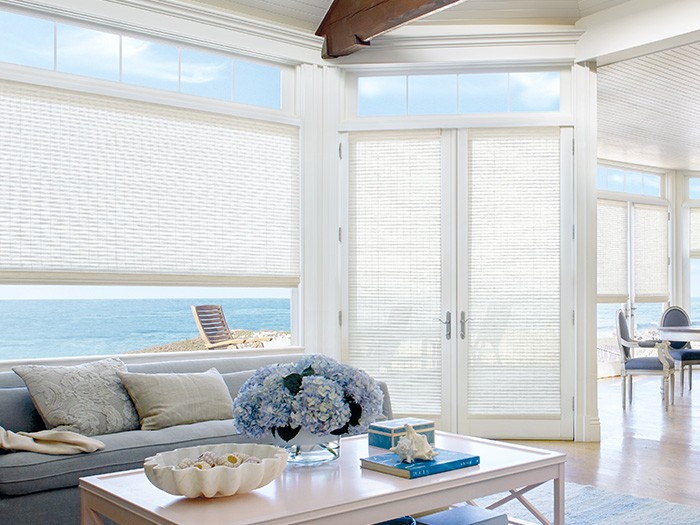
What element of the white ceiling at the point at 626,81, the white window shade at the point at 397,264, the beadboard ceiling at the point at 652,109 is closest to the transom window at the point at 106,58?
the beadboard ceiling at the point at 652,109

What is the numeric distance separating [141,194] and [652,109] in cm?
507

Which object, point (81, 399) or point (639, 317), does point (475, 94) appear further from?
point (639, 317)

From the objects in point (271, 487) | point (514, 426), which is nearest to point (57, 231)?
point (271, 487)

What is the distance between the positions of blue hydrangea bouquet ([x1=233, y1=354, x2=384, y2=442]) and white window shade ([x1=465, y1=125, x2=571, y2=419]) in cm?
297

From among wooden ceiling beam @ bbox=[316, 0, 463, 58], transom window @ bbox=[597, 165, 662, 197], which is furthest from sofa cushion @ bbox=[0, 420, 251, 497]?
transom window @ bbox=[597, 165, 662, 197]

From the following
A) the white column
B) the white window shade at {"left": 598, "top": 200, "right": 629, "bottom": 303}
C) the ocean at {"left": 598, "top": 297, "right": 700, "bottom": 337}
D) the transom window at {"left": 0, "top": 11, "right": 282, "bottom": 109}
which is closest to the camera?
the white column

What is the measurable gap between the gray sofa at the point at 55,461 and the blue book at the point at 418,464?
1.10 metres

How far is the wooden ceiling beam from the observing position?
15.0 ft

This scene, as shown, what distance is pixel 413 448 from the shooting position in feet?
8.78

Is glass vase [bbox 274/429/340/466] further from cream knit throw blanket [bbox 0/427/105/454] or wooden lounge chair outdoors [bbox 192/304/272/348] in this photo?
wooden lounge chair outdoors [bbox 192/304/272/348]

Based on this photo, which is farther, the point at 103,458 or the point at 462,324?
the point at 462,324

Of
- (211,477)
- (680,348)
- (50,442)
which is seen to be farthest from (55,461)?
(680,348)

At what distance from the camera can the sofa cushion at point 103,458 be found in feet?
9.88

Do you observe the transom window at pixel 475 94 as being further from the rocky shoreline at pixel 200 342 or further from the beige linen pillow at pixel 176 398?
the rocky shoreline at pixel 200 342
